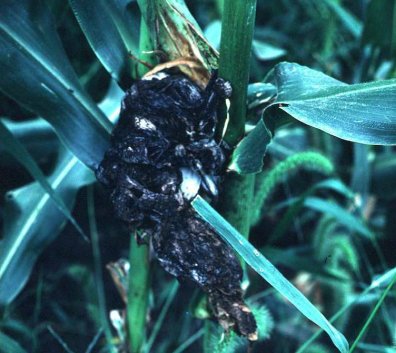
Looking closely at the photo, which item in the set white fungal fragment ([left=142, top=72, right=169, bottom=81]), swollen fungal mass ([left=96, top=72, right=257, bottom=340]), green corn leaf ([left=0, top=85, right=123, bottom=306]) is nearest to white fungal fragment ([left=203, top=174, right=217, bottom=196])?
swollen fungal mass ([left=96, top=72, right=257, bottom=340])

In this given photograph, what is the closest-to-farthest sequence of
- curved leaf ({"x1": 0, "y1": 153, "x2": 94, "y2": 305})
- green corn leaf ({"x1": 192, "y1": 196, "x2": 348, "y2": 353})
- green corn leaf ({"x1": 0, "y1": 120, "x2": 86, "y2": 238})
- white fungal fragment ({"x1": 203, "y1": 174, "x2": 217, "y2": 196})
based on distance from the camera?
green corn leaf ({"x1": 192, "y1": 196, "x2": 348, "y2": 353})
white fungal fragment ({"x1": 203, "y1": 174, "x2": 217, "y2": 196})
green corn leaf ({"x1": 0, "y1": 120, "x2": 86, "y2": 238})
curved leaf ({"x1": 0, "y1": 153, "x2": 94, "y2": 305})

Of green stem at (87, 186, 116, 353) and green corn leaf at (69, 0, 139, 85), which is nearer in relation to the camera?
green corn leaf at (69, 0, 139, 85)

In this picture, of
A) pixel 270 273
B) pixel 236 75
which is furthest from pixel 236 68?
pixel 270 273

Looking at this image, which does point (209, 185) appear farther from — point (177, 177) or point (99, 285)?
point (99, 285)

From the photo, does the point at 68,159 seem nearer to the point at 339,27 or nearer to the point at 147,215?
the point at 147,215

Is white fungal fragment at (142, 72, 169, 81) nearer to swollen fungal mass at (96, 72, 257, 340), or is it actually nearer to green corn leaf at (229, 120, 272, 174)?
swollen fungal mass at (96, 72, 257, 340)

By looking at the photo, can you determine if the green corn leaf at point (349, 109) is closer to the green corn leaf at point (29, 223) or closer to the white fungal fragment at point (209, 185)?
the white fungal fragment at point (209, 185)

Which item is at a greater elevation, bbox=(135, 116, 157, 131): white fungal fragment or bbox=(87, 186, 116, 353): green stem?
bbox=(135, 116, 157, 131): white fungal fragment
